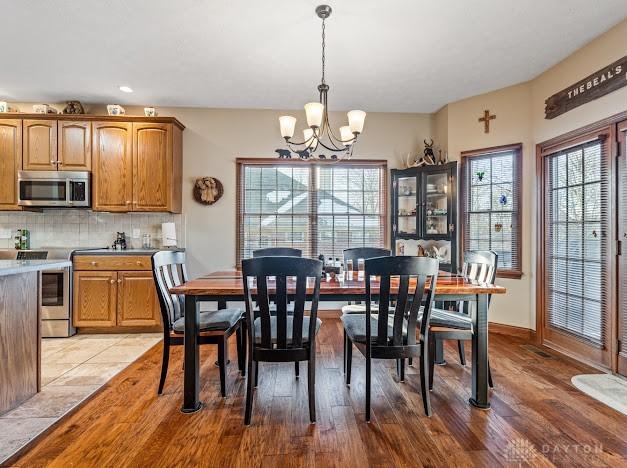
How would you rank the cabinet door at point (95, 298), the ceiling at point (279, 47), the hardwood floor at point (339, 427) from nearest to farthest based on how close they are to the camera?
1. the hardwood floor at point (339, 427)
2. the ceiling at point (279, 47)
3. the cabinet door at point (95, 298)

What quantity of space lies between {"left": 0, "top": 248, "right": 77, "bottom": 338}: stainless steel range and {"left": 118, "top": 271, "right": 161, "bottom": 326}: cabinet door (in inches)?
21.2

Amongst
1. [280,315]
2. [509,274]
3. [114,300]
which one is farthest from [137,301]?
[509,274]

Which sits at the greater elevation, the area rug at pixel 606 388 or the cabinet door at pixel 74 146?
the cabinet door at pixel 74 146

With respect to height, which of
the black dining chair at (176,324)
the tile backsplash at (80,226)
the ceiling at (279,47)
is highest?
the ceiling at (279,47)

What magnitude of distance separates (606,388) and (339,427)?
209cm

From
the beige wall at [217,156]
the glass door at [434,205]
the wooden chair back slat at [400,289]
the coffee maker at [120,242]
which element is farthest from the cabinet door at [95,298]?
the glass door at [434,205]

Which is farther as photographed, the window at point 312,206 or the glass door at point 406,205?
the window at point 312,206

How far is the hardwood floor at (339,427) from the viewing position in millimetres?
1712

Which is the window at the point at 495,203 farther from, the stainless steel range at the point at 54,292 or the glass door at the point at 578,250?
the stainless steel range at the point at 54,292

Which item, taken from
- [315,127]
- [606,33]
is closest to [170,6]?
[315,127]

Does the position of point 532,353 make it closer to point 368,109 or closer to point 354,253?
point 354,253

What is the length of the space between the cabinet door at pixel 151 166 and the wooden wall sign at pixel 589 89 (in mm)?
4174

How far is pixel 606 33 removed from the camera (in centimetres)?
279

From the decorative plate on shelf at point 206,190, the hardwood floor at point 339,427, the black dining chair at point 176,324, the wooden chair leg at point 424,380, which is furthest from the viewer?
the decorative plate on shelf at point 206,190
